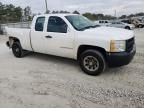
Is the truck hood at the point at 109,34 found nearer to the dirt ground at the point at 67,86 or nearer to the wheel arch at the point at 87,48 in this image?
the wheel arch at the point at 87,48

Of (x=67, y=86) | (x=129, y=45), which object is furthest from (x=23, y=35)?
(x=129, y=45)

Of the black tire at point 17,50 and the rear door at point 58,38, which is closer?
the rear door at point 58,38

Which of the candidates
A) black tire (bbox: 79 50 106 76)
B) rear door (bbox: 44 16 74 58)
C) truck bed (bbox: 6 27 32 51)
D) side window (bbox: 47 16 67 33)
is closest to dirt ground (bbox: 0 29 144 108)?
black tire (bbox: 79 50 106 76)

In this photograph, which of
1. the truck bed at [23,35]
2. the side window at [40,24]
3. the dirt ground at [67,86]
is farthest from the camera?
the truck bed at [23,35]

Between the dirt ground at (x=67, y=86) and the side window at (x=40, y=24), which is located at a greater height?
the side window at (x=40, y=24)

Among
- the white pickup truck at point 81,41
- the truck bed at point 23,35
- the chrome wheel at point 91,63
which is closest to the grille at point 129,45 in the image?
the white pickup truck at point 81,41

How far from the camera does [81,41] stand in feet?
18.4

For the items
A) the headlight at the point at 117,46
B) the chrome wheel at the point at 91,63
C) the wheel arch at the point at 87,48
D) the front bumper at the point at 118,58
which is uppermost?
the headlight at the point at 117,46

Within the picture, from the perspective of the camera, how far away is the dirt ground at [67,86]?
402 centimetres

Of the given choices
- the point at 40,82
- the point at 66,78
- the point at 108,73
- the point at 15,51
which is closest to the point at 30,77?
the point at 40,82

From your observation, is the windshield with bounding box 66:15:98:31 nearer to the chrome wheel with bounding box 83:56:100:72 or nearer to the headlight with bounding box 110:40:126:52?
the chrome wheel with bounding box 83:56:100:72

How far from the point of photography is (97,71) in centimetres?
542

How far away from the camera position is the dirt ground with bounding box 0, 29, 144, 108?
4.02 meters

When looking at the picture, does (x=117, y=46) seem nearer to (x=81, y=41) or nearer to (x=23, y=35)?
(x=81, y=41)
